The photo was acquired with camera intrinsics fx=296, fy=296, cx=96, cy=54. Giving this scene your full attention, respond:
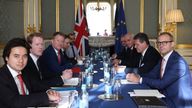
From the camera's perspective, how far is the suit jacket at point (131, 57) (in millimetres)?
5311

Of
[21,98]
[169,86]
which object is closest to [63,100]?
[21,98]

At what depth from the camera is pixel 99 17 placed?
1278 cm

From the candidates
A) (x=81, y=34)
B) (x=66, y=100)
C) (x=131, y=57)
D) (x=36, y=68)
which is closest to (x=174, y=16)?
(x=131, y=57)

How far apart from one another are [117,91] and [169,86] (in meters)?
0.59

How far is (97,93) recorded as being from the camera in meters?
2.54

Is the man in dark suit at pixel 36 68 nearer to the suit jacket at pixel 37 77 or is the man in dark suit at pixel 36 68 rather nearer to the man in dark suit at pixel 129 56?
the suit jacket at pixel 37 77

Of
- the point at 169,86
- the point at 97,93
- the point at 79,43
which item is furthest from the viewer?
the point at 79,43

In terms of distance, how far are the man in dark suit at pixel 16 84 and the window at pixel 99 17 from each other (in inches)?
408

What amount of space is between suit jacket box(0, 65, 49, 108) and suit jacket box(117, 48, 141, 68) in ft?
10.9

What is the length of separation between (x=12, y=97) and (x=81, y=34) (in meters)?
5.77

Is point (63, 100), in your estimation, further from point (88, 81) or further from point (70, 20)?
point (70, 20)

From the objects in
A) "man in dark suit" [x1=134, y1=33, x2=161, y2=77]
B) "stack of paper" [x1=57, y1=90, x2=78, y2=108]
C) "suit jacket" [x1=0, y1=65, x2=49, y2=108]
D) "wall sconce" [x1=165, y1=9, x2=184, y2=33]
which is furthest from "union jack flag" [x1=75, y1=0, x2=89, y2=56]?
"suit jacket" [x1=0, y1=65, x2=49, y2=108]

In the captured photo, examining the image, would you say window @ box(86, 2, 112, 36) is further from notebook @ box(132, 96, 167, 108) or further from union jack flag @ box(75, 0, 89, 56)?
notebook @ box(132, 96, 167, 108)

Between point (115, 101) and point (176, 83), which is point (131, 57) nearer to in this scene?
point (176, 83)
